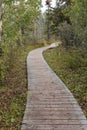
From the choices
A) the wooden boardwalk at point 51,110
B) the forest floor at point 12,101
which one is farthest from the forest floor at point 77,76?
the forest floor at point 12,101

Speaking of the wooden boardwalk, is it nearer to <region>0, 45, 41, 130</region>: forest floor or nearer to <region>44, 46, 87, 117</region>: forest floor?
<region>0, 45, 41, 130</region>: forest floor

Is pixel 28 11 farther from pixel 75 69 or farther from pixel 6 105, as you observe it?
pixel 6 105

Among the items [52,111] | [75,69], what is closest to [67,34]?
[75,69]

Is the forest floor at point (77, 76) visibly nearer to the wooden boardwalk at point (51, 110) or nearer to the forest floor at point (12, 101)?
the wooden boardwalk at point (51, 110)

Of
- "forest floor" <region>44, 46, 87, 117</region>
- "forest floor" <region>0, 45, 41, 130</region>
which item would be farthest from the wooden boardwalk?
"forest floor" <region>44, 46, 87, 117</region>

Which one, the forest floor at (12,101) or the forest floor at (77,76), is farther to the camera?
the forest floor at (77,76)

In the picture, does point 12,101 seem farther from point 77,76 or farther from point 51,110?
point 77,76

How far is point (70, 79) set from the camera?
14.6 meters

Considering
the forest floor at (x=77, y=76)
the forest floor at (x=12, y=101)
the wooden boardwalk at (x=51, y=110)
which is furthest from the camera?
the forest floor at (x=77, y=76)

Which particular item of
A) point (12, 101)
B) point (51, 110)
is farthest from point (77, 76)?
point (51, 110)

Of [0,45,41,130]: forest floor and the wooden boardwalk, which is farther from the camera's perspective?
[0,45,41,130]: forest floor

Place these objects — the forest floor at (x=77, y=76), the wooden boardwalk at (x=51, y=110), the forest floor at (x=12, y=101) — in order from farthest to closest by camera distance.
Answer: the forest floor at (x=77, y=76) → the forest floor at (x=12, y=101) → the wooden boardwalk at (x=51, y=110)

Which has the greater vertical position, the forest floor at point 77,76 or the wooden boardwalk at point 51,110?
the wooden boardwalk at point 51,110

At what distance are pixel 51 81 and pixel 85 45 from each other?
2.89m
